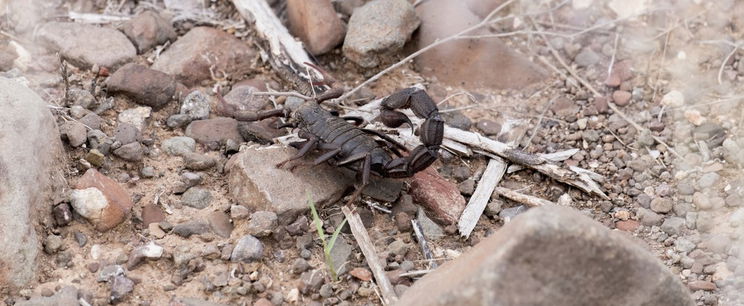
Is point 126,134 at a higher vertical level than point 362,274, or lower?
higher

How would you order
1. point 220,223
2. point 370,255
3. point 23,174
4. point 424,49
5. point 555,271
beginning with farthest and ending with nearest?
point 424,49 < point 220,223 < point 370,255 < point 23,174 < point 555,271

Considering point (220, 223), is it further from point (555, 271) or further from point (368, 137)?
point (555, 271)

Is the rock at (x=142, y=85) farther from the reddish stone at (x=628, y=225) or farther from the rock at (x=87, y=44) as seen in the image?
the reddish stone at (x=628, y=225)

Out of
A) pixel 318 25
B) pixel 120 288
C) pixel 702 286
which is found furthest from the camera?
pixel 318 25

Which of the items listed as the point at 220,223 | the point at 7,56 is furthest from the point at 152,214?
the point at 7,56

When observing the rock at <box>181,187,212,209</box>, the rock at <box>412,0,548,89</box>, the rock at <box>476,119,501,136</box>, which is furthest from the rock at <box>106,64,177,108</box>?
the rock at <box>476,119,501,136</box>

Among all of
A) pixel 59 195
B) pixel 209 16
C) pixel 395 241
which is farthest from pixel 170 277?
pixel 209 16

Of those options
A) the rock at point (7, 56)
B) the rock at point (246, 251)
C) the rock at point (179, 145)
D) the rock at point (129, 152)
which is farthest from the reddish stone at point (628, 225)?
the rock at point (7, 56)

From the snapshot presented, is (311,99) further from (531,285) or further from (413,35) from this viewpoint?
(531,285)
